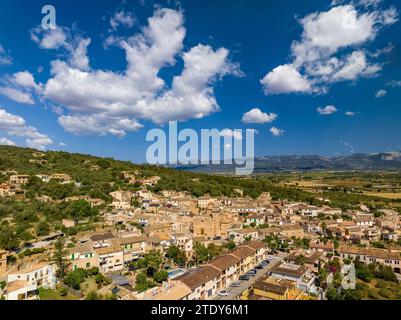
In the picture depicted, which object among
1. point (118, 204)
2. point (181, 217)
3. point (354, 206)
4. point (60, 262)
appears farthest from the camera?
point (354, 206)

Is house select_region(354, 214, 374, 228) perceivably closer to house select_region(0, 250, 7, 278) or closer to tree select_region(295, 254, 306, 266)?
tree select_region(295, 254, 306, 266)

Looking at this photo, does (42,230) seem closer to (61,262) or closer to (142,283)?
(61,262)

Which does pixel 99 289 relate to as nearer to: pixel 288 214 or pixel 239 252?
pixel 239 252

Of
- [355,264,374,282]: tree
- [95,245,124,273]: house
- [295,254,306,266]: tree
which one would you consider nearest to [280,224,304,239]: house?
[295,254,306,266]: tree

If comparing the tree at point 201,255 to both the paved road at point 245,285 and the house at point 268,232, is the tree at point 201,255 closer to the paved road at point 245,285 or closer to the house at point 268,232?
the paved road at point 245,285

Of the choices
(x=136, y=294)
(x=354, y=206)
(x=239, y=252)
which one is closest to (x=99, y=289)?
(x=136, y=294)

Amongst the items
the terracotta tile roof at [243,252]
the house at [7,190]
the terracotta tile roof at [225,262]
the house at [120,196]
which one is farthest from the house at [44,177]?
the terracotta tile roof at [225,262]

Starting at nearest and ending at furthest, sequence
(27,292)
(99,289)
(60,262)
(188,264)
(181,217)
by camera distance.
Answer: (27,292)
(99,289)
(60,262)
(188,264)
(181,217)
